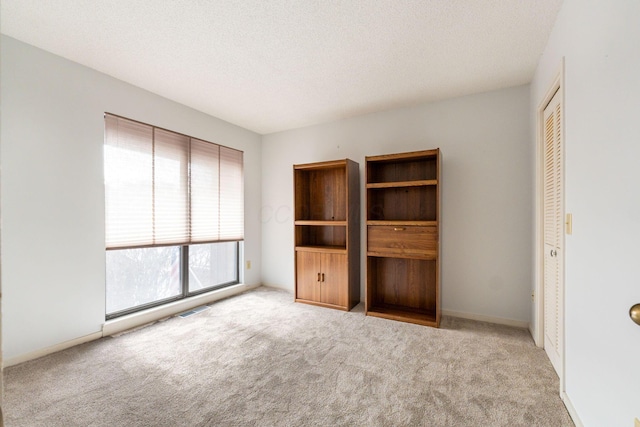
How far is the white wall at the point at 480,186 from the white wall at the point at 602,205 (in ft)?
3.92

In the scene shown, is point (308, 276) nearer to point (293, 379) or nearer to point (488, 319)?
point (293, 379)

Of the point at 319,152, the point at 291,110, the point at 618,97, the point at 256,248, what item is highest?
the point at 291,110

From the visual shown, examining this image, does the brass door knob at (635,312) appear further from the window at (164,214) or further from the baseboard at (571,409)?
the window at (164,214)

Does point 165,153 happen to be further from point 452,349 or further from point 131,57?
point 452,349

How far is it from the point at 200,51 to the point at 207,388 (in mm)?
2604

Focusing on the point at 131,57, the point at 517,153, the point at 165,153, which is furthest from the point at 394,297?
the point at 131,57

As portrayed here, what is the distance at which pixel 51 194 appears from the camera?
8.14ft

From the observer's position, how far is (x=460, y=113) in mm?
3281

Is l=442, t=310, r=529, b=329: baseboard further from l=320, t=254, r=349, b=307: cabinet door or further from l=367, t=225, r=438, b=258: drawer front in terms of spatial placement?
l=320, t=254, r=349, b=307: cabinet door

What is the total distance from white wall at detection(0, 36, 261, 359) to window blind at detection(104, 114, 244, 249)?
13 centimetres

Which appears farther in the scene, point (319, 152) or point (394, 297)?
point (319, 152)

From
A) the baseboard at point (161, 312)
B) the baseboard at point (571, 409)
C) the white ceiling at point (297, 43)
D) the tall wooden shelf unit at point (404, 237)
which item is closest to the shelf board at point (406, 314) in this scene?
the tall wooden shelf unit at point (404, 237)

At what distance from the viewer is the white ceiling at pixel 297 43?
2.01 m

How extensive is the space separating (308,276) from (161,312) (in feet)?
5.60
